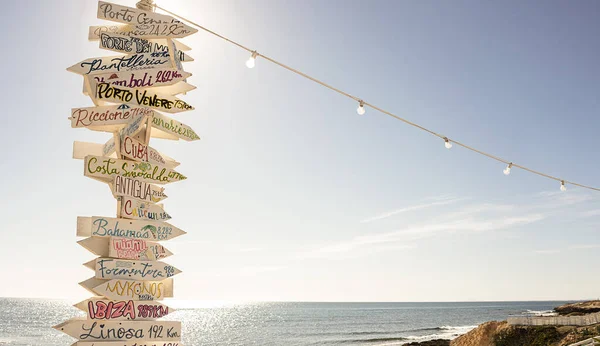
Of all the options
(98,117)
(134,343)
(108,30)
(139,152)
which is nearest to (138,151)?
(139,152)

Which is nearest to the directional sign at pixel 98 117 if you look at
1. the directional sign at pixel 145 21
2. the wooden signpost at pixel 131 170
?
the wooden signpost at pixel 131 170

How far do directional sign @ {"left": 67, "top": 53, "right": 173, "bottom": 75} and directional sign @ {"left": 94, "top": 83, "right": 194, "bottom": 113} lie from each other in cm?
18

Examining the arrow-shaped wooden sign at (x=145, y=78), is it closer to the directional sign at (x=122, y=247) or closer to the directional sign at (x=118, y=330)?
the directional sign at (x=122, y=247)

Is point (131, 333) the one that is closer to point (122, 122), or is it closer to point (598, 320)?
point (122, 122)

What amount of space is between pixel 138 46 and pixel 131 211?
1.90 metres

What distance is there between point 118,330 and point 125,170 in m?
1.71

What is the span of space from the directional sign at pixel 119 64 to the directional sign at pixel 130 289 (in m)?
2.29

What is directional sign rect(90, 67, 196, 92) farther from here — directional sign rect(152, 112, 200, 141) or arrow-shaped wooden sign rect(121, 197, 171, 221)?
arrow-shaped wooden sign rect(121, 197, 171, 221)

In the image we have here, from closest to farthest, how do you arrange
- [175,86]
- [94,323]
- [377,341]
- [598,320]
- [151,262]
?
[94,323]
[151,262]
[175,86]
[598,320]
[377,341]

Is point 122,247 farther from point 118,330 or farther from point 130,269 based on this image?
point 118,330

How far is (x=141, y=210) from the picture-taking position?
18.4ft

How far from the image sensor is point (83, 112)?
5539 millimetres

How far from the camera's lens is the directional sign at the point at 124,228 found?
529cm

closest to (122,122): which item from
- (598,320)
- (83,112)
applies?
(83,112)
